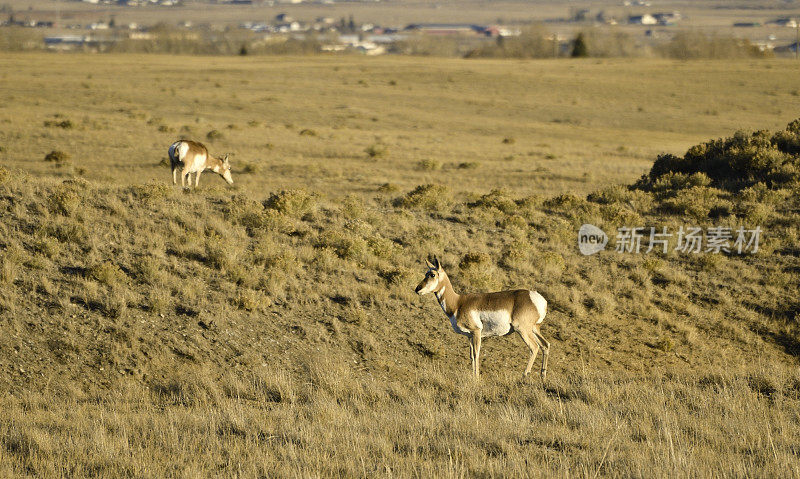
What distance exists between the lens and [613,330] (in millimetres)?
15055

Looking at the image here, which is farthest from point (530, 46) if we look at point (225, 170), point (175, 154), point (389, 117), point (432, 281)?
point (432, 281)

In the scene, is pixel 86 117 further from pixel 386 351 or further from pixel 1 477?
pixel 1 477

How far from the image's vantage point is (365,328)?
1406 centimetres

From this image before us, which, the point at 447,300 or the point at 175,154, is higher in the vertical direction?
the point at 175,154

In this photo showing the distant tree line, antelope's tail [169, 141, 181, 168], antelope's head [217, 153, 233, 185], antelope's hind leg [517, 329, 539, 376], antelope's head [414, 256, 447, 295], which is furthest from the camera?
the distant tree line

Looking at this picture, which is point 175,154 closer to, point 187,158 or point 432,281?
point 187,158

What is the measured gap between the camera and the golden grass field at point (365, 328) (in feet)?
26.7

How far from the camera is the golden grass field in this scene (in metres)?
8.14

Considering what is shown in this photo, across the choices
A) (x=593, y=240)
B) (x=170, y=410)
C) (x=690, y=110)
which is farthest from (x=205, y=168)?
(x=690, y=110)

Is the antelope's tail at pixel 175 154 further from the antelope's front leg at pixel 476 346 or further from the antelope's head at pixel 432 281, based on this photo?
the antelope's front leg at pixel 476 346

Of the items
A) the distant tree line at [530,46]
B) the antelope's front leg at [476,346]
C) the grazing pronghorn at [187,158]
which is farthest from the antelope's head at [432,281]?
the distant tree line at [530,46]

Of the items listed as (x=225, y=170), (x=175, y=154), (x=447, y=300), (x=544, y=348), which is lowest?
(x=544, y=348)

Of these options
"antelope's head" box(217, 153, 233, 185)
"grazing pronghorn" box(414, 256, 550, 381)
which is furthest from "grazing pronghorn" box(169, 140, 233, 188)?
"grazing pronghorn" box(414, 256, 550, 381)

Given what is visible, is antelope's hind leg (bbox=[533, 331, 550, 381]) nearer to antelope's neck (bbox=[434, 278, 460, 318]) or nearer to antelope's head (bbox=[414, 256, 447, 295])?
antelope's neck (bbox=[434, 278, 460, 318])
